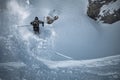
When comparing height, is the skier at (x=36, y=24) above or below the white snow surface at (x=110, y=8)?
below

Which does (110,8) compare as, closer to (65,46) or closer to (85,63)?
(65,46)

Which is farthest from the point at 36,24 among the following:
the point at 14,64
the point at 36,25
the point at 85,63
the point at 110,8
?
the point at 110,8

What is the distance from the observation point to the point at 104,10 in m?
11.6

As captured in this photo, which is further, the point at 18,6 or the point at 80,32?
the point at 18,6

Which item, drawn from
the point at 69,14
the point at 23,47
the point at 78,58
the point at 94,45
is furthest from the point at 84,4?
the point at 23,47

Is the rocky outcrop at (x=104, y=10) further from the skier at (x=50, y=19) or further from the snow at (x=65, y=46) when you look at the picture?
the skier at (x=50, y=19)

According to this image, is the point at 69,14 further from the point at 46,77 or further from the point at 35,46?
the point at 46,77

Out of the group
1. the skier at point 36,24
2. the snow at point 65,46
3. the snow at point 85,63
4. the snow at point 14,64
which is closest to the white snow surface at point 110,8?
the snow at point 65,46

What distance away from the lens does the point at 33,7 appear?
12.4 meters

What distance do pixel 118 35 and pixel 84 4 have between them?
9.47ft

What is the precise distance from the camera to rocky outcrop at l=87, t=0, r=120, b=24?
37.0 feet

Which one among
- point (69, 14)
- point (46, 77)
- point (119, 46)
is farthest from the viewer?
point (69, 14)

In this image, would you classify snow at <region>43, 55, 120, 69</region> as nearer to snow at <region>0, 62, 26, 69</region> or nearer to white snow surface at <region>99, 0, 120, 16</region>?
snow at <region>0, 62, 26, 69</region>

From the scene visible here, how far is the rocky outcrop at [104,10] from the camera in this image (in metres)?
11.3
